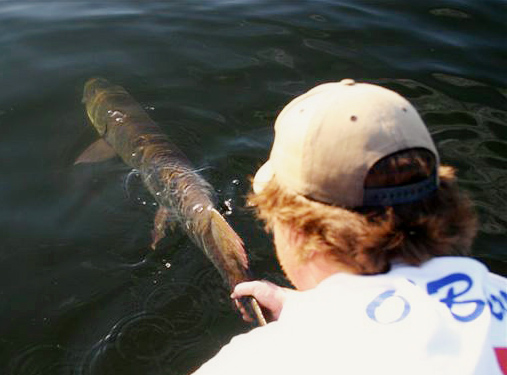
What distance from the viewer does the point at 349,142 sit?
1746 mm

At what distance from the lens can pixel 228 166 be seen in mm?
4781

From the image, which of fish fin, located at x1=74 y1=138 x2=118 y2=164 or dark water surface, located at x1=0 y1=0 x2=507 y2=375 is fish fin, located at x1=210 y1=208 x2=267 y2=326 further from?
fish fin, located at x1=74 y1=138 x2=118 y2=164

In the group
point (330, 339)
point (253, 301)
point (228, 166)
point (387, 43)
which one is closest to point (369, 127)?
point (330, 339)

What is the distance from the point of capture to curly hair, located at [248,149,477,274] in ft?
5.69

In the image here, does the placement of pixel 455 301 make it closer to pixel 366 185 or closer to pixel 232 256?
pixel 366 185

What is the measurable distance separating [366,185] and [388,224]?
0.42 feet

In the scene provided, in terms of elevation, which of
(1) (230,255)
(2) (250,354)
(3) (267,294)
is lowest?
(1) (230,255)

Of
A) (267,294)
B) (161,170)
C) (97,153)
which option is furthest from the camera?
(97,153)

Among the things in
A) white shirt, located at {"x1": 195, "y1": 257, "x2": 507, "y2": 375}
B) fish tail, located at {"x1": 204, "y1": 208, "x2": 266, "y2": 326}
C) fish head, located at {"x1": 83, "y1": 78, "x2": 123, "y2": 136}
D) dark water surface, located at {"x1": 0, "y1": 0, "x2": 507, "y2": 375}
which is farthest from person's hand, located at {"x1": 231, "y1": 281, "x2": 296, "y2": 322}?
fish head, located at {"x1": 83, "y1": 78, "x2": 123, "y2": 136}

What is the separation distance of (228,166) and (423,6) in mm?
3952

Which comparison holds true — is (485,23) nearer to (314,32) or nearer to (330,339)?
(314,32)

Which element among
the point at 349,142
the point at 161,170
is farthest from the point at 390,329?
the point at 161,170

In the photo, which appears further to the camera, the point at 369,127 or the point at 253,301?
the point at 253,301

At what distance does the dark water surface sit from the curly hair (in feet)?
5.80
